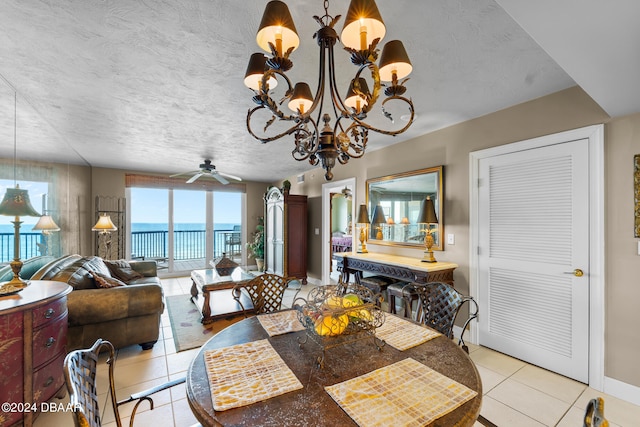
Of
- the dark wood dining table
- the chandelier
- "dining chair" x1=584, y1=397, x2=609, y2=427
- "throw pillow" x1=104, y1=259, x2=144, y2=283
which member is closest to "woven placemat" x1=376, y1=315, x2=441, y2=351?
the dark wood dining table

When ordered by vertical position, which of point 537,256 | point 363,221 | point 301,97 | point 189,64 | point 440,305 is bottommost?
point 440,305

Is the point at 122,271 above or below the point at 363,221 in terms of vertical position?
below

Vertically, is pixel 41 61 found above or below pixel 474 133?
above

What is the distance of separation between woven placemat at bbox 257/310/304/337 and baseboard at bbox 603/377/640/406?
250 centimetres

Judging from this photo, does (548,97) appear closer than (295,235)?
Yes

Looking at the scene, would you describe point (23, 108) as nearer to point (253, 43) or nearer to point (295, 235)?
point (253, 43)

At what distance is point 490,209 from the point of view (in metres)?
2.85

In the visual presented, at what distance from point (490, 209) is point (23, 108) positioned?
4.86 meters

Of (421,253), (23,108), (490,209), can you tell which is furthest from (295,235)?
(23,108)

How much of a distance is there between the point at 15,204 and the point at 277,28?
7.83 ft

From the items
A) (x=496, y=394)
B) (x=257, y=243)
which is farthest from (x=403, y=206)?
(x=257, y=243)

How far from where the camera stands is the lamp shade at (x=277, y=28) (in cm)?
114

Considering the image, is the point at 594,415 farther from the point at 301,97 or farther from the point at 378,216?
the point at 378,216

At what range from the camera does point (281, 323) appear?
1682mm
